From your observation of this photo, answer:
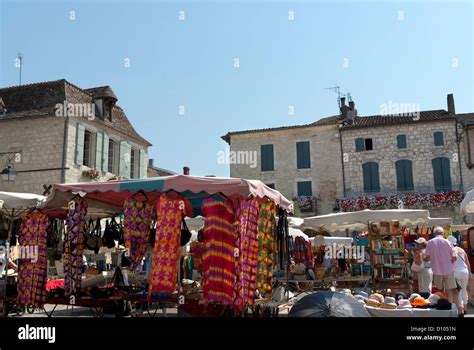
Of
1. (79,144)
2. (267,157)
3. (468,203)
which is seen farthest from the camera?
(267,157)

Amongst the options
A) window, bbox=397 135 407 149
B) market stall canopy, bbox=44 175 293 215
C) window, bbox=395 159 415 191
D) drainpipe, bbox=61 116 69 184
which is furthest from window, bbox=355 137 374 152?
market stall canopy, bbox=44 175 293 215

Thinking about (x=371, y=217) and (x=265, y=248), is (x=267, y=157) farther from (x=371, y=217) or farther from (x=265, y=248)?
(x=265, y=248)

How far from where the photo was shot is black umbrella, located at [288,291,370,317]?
518 cm

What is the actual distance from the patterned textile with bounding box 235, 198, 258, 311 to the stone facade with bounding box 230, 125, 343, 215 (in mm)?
21684

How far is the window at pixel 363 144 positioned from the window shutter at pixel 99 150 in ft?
50.3

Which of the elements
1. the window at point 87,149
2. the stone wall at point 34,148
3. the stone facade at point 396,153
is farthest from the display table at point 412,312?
the stone facade at point 396,153

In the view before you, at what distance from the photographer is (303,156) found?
29.0 metres

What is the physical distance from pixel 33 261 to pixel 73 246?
83cm

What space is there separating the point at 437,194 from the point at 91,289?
22.9m

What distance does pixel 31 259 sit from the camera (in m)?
7.48

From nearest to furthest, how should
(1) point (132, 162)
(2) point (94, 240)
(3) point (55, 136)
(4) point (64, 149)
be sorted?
(2) point (94, 240) → (4) point (64, 149) → (3) point (55, 136) → (1) point (132, 162)

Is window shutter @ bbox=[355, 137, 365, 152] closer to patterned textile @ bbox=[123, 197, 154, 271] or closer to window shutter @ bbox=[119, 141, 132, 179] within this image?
window shutter @ bbox=[119, 141, 132, 179]

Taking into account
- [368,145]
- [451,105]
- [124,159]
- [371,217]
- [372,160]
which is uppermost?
[451,105]

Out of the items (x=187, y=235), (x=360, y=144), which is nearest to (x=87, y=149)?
(x=187, y=235)
